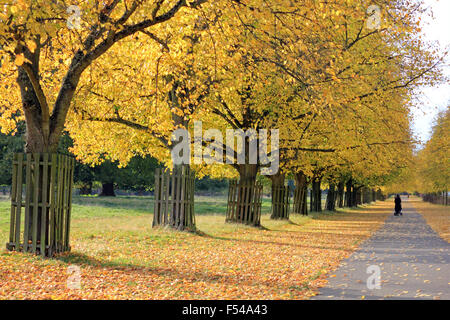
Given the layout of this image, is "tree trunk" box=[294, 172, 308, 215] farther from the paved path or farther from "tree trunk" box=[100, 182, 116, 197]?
"tree trunk" box=[100, 182, 116, 197]

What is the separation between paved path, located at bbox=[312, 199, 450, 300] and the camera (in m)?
7.94

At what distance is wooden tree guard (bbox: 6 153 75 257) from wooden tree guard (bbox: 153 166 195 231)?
7.31 m

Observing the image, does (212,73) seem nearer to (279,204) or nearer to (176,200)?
(176,200)

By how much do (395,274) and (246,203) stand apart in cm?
1350

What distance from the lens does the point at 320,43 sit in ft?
50.0

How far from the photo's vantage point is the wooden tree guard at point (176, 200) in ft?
60.0

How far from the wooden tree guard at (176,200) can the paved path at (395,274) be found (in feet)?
19.2

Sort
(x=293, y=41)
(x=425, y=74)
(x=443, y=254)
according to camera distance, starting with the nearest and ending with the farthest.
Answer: (x=293, y=41), (x=443, y=254), (x=425, y=74)

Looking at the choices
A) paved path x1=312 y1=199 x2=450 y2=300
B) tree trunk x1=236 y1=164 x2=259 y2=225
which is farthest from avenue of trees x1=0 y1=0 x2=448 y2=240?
paved path x1=312 y1=199 x2=450 y2=300

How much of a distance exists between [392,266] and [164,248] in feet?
18.5

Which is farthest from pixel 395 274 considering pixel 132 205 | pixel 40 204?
pixel 132 205

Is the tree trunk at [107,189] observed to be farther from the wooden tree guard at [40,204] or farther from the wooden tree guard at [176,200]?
the wooden tree guard at [40,204]
